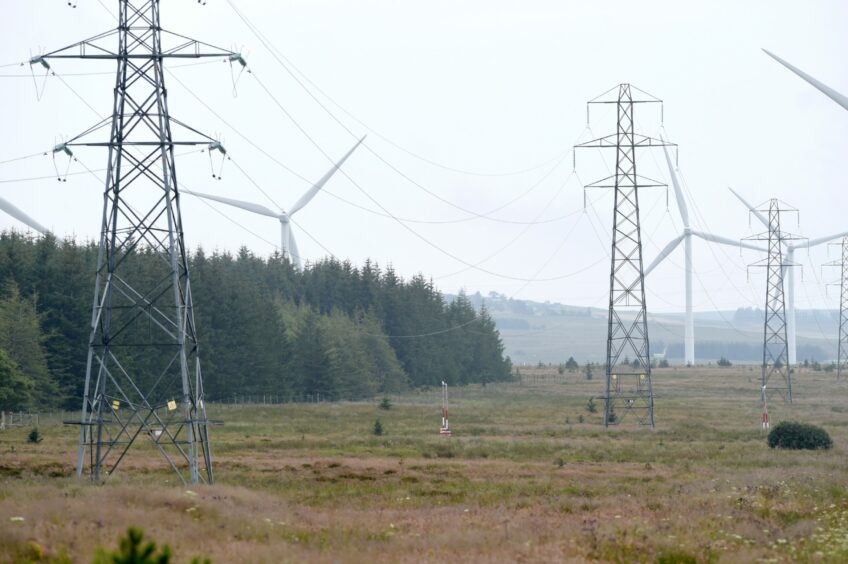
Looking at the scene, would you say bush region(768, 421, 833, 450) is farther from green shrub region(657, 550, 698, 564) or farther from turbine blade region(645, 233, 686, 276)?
turbine blade region(645, 233, 686, 276)

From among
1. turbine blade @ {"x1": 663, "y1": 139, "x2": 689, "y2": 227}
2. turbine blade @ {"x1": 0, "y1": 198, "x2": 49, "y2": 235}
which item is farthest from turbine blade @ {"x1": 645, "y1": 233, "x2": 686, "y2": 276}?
turbine blade @ {"x1": 0, "y1": 198, "x2": 49, "y2": 235}

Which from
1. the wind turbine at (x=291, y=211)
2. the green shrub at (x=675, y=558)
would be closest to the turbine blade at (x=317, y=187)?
the wind turbine at (x=291, y=211)

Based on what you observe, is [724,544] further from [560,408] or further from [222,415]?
[560,408]

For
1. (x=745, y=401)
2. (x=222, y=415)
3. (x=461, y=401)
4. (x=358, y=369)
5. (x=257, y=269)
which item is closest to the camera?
(x=222, y=415)

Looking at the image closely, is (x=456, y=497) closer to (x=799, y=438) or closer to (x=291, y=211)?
(x=799, y=438)

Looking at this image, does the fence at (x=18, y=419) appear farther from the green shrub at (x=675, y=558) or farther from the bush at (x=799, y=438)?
the green shrub at (x=675, y=558)

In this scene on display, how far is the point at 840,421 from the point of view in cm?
7612

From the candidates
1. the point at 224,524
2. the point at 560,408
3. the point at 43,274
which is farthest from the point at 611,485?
the point at 43,274

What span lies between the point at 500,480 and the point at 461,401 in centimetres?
7529

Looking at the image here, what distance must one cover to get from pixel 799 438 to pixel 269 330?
224ft

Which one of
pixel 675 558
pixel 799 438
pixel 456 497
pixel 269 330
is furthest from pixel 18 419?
pixel 675 558

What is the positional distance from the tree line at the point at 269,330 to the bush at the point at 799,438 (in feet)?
152

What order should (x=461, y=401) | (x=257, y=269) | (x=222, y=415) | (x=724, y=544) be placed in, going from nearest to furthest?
(x=724, y=544)
(x=222, y=415)
(x=461, y=401)
(x=257, y=269)

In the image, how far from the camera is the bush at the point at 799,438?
55.8 meters
